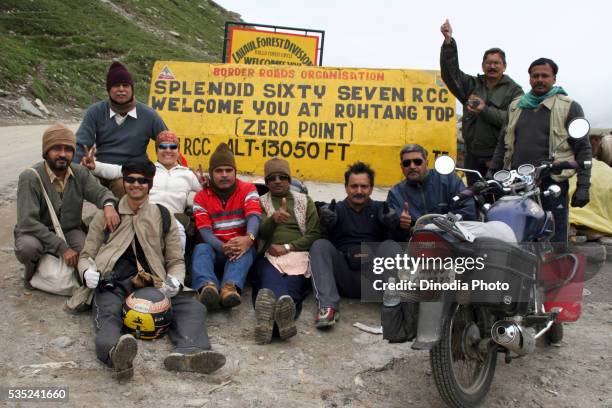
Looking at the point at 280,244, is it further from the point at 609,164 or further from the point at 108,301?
the point at 609,164

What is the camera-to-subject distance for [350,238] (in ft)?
17.2

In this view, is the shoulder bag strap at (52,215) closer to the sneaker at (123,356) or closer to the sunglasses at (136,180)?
the sunglasses at (136,180)

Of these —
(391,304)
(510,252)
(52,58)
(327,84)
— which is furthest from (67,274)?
(52,58)

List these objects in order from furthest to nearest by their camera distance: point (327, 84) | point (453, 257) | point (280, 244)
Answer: point (327, 84)
point (280, 244)
point (453, 257)

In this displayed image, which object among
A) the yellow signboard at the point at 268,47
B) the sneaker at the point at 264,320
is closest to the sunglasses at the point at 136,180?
the sneaker at the point at 264,320

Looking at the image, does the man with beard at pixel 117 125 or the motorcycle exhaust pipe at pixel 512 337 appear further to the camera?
the man with beard at pixel 117 125

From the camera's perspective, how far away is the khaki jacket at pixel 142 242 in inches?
175

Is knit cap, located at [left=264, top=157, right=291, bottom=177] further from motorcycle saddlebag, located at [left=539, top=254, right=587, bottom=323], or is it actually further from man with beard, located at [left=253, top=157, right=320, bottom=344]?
motorcycle saddlebag, located at [left=539, top=254, right=587, bottom=323]

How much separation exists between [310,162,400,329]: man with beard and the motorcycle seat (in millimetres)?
1325

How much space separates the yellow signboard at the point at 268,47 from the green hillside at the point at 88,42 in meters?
10.5

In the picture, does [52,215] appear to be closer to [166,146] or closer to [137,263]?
[137,263]

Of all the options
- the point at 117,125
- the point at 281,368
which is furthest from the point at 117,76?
the point at 281,368

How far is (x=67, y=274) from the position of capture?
4672 millimetres

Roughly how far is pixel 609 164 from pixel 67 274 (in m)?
7.70
